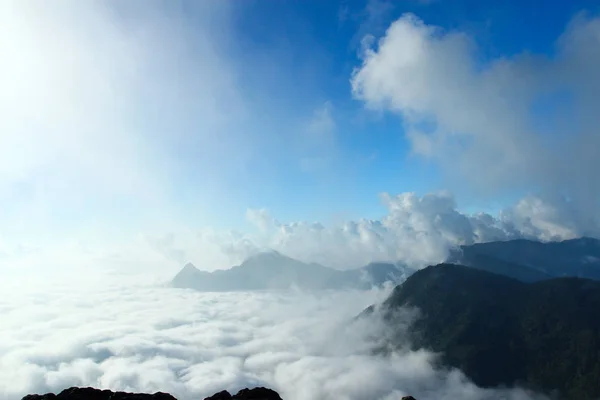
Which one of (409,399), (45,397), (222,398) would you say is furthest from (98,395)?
(409,399)

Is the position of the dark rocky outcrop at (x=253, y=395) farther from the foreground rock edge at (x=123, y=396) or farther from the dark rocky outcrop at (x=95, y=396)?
the dark rocky outcrop at (x=95, y=396)

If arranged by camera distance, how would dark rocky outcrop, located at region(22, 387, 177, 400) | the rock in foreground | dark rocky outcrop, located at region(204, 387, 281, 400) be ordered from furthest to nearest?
dark rocky outcrop, located at region(204, 387, 281, 400) < the rock in foreground < dark rocky outcrop, located at region(22, 387, 177, 400)

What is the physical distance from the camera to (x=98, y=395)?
282 ft

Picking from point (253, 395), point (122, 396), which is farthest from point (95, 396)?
point (253, 395)

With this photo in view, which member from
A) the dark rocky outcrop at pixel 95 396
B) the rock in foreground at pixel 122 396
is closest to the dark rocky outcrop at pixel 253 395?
the rock in foreground at pixel 122 396

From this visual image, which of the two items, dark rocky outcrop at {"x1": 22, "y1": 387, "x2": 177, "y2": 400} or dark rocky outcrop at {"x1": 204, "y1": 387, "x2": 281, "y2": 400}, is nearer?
dark rocky outcrop at {"x1": 22, "y1": 387, "x2": 177, "y2": 400}

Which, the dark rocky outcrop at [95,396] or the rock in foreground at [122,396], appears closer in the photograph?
the dark rocky outcrop at [95,396]

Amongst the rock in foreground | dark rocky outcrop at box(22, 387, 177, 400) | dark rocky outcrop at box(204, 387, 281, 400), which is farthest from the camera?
dark rocky outcrop at box(204, 387, 281, 400)

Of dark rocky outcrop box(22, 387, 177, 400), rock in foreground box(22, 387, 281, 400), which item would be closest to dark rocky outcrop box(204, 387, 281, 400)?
rock in foreground box(22, 387, 281, 400)

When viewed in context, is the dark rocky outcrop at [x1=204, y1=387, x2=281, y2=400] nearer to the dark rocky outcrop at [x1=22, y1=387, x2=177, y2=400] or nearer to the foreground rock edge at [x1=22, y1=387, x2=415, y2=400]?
the foreground rock edge at [x1=22, y1=387, x2=415, y2=400]

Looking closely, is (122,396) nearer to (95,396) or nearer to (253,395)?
(95,396)

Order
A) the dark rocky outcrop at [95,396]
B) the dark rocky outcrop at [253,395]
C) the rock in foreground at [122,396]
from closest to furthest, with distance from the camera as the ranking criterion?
1. the dark rocky outcrop at [95,396]
2. the rock in foreground at [122,396]
3. the dark rocky outcrop at [253,395]

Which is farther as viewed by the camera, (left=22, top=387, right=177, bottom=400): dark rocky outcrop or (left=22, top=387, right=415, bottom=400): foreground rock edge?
(left=22, top=387, right=415, bottom=400): foreground rock edge

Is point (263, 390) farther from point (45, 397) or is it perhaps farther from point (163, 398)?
point (45, 397)
